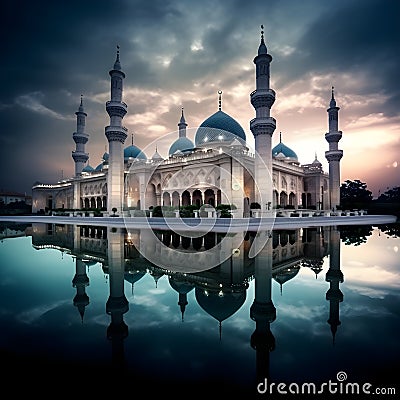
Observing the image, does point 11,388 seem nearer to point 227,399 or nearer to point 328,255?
point 227,399

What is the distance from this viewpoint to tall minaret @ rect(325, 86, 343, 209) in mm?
32438

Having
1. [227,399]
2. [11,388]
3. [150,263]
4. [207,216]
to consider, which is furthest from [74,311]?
[207,216]

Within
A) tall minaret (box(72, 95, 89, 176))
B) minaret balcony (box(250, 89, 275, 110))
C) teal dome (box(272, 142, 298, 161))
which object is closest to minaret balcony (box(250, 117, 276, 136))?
minaret balcony (box(250, 89, 275, 110))

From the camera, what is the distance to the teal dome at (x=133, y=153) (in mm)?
41178

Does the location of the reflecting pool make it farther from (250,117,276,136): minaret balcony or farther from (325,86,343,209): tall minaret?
(325,86,343,209): tall minaret

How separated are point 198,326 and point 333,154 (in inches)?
1344

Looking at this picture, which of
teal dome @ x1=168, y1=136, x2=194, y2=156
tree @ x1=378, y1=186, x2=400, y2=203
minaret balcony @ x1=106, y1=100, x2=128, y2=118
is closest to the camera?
minaret balcony @ x1=106, y1=100, x2=128, y2=118

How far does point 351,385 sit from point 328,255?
20.7 feet

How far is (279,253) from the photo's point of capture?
26.6 feet

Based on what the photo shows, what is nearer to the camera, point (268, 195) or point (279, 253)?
point (279, 253)

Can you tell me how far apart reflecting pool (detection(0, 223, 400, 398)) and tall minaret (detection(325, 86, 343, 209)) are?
28776 mm

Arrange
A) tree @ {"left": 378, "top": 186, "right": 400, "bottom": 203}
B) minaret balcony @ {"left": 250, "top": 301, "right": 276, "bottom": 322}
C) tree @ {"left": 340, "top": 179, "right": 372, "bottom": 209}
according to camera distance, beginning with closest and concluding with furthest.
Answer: minaret balcony @ {"left": 250, "top": 301, "right": 276, "bottom": 322}, tree @ {"left": 340, "top": 179, "right": 372, "bottom": 209}, tree @ {"left": 378, "top": 186, "right": 400, "bottom": 203}

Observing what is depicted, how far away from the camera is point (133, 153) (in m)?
41.6

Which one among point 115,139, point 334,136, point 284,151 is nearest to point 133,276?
point 115,139
